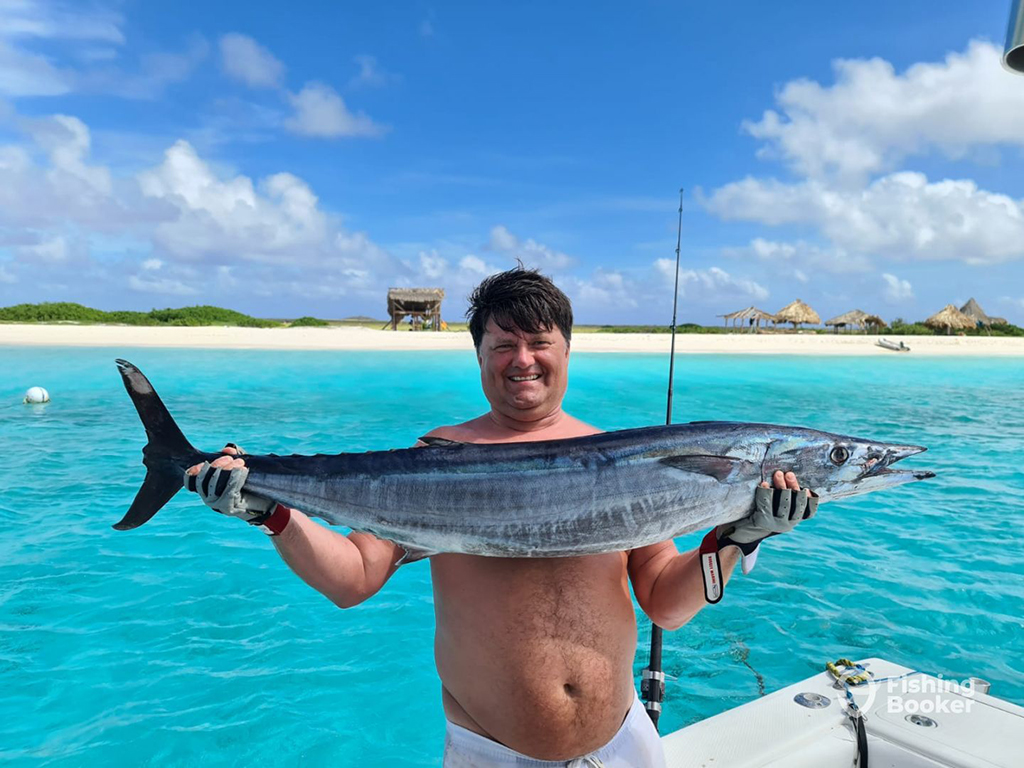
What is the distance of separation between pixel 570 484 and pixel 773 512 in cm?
71

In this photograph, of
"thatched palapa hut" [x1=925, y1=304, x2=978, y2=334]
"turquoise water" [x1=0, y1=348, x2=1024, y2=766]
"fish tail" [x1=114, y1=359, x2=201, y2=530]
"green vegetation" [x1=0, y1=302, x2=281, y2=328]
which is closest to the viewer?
"fish tail" [x1=114, y1=359, x2=201, y2=530]

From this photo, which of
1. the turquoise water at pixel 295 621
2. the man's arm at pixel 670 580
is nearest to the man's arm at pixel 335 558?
the man's arm at pixel 670 580

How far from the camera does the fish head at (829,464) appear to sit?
247 cm

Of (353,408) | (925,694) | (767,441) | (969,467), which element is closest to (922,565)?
(925,694)

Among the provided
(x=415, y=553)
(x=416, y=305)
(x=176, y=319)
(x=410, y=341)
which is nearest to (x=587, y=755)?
(x=415, y=553)

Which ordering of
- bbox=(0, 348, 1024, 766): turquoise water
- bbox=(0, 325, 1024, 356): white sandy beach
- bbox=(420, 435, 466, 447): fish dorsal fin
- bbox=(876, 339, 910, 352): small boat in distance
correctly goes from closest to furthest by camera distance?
bbox=(420, 435, 466, 447): fish dorsal fin → bbox=(0, 348, 1024, 766): turquoise water → bbox=(0, 325, 1024, 356): white sandy beach → bbox=(876, 339, 910, 352): small boat in distance

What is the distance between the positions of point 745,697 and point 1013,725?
255 centimetres

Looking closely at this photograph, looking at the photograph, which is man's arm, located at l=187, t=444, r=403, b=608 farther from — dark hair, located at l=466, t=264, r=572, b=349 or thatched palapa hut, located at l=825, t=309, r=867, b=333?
thatched palapa hut, located at l=825, t=309, r=867, b=333

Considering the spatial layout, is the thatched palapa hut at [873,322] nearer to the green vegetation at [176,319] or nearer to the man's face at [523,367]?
the green vegetation at [176,319]

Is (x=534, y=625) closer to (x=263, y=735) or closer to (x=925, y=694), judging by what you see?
(x=925, y=694)

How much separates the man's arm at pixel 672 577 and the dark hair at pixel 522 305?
985 millimetres

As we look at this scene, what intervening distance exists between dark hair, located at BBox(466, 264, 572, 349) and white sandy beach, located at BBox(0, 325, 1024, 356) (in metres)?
42.1

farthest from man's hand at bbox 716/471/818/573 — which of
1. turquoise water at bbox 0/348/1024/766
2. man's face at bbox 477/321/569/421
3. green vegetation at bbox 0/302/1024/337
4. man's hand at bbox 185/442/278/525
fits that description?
green vegetation at bbox 0/302/1024/337

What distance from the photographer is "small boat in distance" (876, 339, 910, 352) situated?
49778 millimetres
